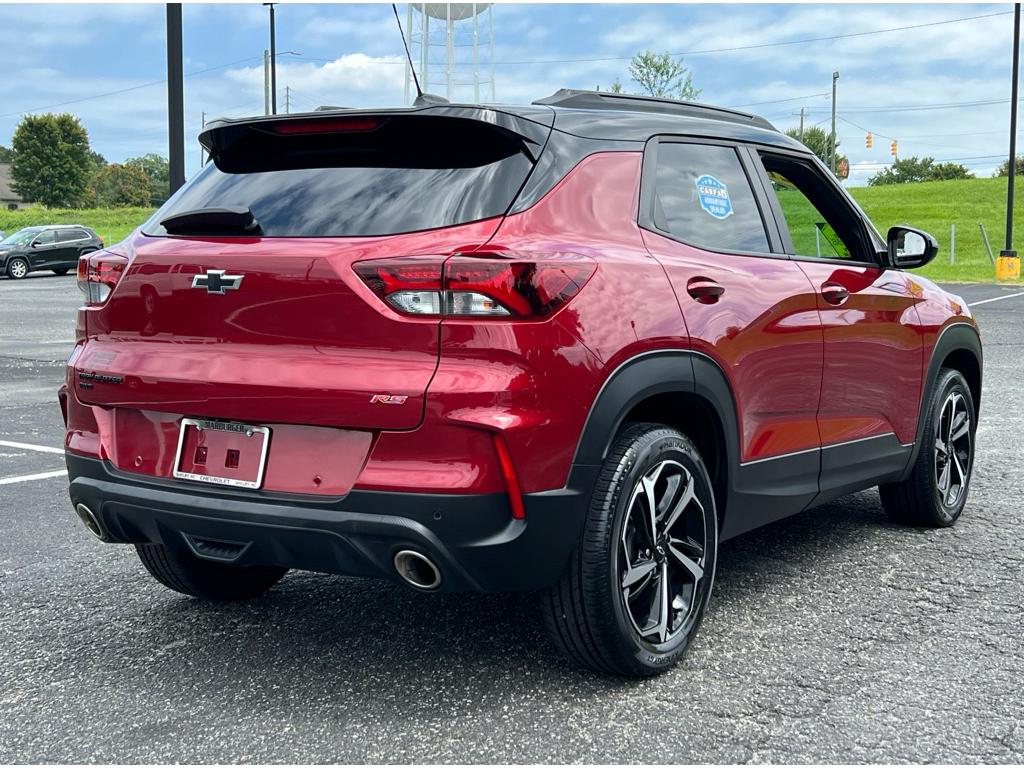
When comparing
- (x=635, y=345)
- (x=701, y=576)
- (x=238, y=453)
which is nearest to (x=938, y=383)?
(x=701, y=576)

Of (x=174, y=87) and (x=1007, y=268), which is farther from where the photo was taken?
(x=1007, y=268)

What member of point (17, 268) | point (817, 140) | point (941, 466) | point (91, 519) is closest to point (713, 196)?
point (941, 466)

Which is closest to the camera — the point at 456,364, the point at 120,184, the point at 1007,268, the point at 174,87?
the point at 456,364

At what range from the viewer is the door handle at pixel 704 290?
11.5ft

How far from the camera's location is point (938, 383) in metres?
5.19

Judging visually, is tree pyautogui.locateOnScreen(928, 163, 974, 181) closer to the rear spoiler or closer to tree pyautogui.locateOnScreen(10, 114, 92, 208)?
tree pyautogui.locateOnScreen(10, 114, 92, 208)

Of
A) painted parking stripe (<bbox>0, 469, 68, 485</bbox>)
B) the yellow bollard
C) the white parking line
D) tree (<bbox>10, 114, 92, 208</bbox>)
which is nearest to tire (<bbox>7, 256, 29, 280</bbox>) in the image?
the white parking line

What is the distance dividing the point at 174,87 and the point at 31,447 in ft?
17.7

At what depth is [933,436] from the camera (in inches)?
200

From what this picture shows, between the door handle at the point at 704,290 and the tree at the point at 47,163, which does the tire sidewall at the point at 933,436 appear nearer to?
the door handle at the point at 704,290

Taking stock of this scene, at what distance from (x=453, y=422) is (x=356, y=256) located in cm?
53

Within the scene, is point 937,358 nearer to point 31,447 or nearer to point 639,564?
point 639,564

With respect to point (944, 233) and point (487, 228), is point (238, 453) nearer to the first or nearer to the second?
point (487, 228)

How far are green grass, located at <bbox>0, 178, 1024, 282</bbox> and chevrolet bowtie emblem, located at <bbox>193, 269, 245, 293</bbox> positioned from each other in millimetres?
35667
